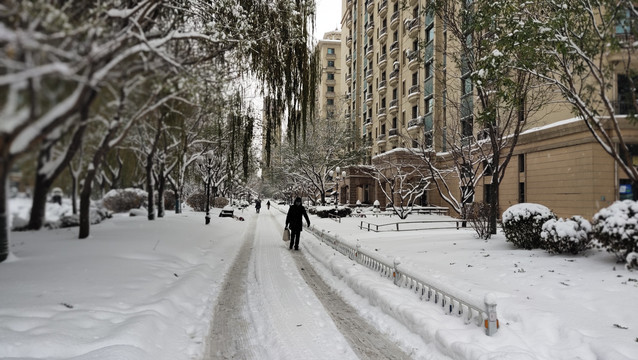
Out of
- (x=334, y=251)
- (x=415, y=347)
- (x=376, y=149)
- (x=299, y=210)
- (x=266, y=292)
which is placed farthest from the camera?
(x=376, y=149)

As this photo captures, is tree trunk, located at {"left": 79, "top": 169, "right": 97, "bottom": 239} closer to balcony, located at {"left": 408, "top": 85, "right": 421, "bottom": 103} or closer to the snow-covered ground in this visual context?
the snow-covered ground

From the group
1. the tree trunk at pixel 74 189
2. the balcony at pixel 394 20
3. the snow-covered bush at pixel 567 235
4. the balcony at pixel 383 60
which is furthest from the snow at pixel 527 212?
the balcony at pixel 383 60

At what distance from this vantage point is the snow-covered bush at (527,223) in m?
8.10

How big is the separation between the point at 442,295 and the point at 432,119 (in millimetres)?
23690

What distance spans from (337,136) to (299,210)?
803 inches

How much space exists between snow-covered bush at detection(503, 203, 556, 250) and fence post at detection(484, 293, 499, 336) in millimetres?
5168

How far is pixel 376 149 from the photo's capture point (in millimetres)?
41062

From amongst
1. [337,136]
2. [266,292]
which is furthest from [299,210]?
[337,136]

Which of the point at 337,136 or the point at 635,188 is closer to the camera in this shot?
the point at 635,188

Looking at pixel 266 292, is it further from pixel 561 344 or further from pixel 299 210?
pixel 299 210

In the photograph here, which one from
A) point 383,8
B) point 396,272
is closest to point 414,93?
point 383,8

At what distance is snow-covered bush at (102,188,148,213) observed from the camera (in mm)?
1863

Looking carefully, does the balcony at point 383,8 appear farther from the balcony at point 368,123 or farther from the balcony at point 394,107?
the balcony at point 368,123

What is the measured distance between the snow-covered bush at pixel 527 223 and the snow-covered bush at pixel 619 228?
1653 millimetres
